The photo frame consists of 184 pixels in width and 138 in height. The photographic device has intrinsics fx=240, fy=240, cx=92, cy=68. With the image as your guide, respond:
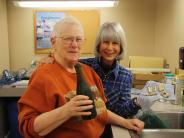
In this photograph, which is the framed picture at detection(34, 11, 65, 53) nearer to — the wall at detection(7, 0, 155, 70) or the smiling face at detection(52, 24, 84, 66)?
the wall at detection(7, 0, 155, 70)

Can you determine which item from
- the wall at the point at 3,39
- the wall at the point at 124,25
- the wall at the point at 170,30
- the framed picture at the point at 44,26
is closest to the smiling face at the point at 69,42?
the wall at the point at 170,30

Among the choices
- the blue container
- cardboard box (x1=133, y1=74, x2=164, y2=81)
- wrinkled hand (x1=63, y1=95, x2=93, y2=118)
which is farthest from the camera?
the blue container

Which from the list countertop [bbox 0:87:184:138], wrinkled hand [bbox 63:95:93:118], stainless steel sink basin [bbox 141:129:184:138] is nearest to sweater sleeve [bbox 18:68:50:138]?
wrinkled hand [bbox 63:95:93:118]

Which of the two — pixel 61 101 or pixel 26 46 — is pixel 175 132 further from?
pixel 26 46

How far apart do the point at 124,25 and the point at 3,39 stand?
177 cm

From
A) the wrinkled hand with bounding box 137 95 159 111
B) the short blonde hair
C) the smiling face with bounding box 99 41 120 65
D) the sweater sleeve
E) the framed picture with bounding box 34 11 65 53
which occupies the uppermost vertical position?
the framed picture with bounding box 34 11 65 53

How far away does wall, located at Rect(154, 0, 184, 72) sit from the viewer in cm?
262

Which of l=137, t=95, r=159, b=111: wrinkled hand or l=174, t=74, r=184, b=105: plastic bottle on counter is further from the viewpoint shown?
l=174, t=74, r=184, b=105: plastic bottle on counter

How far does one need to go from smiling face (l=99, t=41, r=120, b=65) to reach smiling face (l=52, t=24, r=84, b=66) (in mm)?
488

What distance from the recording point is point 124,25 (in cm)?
364

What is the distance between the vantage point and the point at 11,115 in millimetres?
2975

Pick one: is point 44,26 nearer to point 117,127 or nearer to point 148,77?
point 148,77

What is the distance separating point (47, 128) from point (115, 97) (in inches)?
26.3

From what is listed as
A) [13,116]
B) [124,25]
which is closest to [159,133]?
[13,116]
